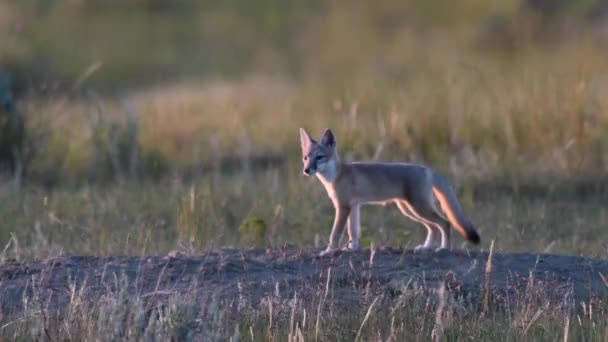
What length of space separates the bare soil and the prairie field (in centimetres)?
2

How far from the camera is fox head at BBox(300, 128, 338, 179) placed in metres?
8.10

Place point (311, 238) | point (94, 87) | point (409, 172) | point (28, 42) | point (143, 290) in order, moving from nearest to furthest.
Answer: point (143, 290)
point (409, 172)
point (311, 238)
point (28, 42)
point (94, 87)

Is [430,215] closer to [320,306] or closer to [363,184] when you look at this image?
[363,184]

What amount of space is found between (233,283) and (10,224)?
3533mm

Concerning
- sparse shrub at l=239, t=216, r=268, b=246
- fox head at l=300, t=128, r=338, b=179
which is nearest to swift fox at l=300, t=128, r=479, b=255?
fox head at l=300, t=128, r=338, b=179

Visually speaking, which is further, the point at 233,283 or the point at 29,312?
the point at 233,283

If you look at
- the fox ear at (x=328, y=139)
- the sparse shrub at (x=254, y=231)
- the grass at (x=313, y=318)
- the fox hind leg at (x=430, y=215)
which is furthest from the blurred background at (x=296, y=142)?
the grass at (x=313, y=318)

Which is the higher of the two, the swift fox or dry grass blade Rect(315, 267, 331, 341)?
the swift fox

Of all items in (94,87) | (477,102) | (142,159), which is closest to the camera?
(142,159)

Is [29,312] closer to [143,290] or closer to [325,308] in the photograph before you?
[143,290]

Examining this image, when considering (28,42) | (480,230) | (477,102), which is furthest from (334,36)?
(480,230)

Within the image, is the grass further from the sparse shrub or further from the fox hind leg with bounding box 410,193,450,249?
the sparse shrub

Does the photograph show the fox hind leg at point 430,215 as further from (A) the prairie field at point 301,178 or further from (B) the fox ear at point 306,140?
(B) the fox ear at point 306,140

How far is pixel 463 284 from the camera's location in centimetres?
718
